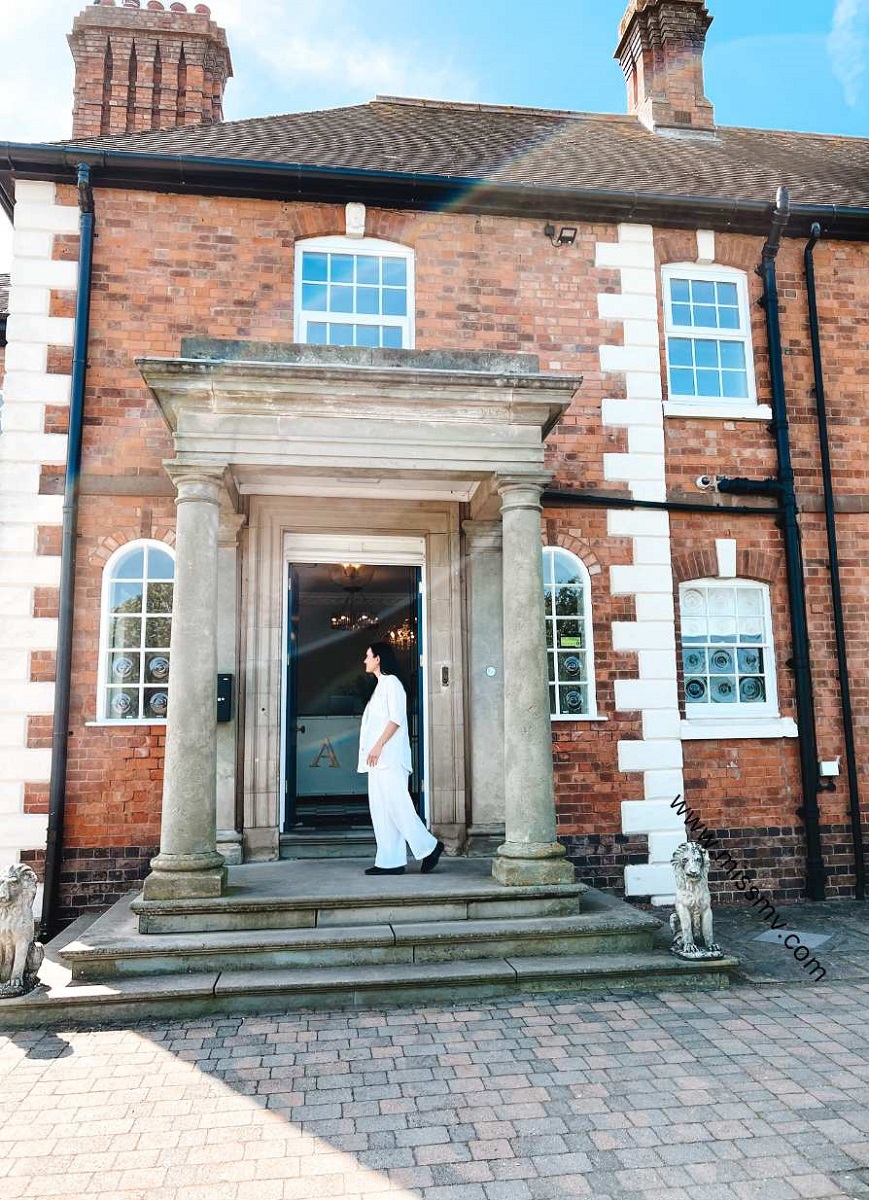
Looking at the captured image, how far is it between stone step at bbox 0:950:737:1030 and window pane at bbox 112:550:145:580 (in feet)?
12.0

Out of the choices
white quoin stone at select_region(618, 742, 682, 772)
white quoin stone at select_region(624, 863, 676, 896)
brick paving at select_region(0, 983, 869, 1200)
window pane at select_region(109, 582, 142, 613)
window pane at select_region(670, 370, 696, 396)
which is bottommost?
brick paving at select_region(0, 983, 869, 1200)

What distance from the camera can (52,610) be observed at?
7441 millimetres

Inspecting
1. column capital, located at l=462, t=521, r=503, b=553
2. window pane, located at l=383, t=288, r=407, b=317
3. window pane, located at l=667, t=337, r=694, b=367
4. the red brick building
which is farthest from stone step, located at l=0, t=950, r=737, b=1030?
window pane, located at l=383, t=288, r=407, b=317

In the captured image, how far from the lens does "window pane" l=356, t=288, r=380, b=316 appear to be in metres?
8.42

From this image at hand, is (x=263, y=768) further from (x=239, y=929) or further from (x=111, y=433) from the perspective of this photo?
(x=111, y=433)

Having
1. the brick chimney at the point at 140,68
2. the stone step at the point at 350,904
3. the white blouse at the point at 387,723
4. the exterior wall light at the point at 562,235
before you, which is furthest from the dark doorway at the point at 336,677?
the brick chimney at the point at 140,68

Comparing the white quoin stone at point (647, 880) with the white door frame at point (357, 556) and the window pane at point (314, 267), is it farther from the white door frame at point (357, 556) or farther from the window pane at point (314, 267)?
Result: the window pane at point (314, 267)

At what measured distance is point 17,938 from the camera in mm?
5082

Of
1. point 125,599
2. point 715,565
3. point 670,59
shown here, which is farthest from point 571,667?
point 670,59

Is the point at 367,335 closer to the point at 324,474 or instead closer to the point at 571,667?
the point at 324,474

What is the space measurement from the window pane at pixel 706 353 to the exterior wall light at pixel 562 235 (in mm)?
1732

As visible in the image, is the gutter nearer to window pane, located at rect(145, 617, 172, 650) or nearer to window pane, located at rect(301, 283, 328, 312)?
window pane, located at rect(301, 283, 328, 312)

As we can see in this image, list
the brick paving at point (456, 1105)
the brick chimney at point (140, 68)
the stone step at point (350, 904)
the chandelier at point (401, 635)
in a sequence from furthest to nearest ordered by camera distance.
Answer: the chandelier at point (401, 635)
the brick chimney at point (140, 68)
the stone step at point (350, 904)
the brick paving at point (456, 1105)

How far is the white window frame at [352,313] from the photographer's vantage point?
8.28 metres
